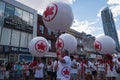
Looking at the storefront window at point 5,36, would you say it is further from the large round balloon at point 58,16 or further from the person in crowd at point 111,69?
the large round balloon at point 58,16

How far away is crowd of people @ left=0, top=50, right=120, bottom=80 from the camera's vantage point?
5275 millimetres

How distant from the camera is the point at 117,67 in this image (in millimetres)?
7223

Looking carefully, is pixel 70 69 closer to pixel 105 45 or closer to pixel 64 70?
pixel 64 70

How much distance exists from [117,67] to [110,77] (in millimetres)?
535

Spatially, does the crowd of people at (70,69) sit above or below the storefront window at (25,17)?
below

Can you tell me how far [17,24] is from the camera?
24.1 metres

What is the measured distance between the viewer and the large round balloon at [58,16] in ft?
17.2

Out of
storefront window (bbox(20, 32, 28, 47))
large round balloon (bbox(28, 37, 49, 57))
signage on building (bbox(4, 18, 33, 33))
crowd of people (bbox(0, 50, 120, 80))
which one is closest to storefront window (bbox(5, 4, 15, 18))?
signage on building (bbox(4, 18, 33, 33))

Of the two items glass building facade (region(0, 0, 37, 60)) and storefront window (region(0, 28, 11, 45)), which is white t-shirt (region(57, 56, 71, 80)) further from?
storefront window (region(0, 28, 11, 45))

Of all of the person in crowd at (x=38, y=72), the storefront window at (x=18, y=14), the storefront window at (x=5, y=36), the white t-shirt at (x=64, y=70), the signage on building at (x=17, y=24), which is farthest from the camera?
the storefront window at (x=18, y=14)

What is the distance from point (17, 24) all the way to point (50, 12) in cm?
1952

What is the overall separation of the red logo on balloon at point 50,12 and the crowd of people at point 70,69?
1058mm

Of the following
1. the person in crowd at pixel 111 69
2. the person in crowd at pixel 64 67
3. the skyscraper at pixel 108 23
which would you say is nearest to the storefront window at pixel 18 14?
the person in crowd at pixel 111 69

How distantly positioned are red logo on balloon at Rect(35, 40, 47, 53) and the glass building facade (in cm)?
1194
